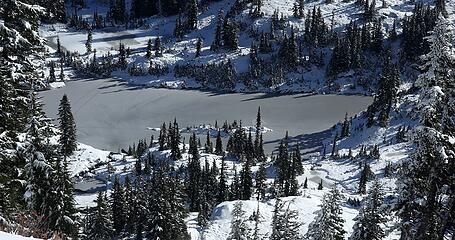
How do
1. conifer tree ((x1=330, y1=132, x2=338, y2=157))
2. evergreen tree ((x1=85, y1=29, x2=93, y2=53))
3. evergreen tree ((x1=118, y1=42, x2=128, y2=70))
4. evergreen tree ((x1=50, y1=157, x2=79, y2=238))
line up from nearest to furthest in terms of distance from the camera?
1. evergreen tree ((x1=50, y1=157, x2=79, y2=238))
2. conifer tree ((x1=330, y1=132, x2=338, y2=157))
3. evergreen tree ((x1=118, y1=42, x2=128, y2=70))
4. evergreen tree ((x1=85, y1=29, x2=93, y2=53))

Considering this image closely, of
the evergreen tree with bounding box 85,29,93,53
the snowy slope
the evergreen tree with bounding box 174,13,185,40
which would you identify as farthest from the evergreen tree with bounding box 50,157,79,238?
the evergreen tree with bounding box 174,13,185,40

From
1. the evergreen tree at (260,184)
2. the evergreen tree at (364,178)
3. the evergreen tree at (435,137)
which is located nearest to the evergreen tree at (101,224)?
the evergreen tree at (260,184)

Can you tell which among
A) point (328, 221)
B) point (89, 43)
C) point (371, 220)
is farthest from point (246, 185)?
point (89, 43)

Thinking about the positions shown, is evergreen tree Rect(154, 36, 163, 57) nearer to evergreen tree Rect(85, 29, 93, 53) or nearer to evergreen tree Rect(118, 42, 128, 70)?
evergreen tree Rect(118, 42, 128, 70)

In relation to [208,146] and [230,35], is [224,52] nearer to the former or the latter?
[230,35]

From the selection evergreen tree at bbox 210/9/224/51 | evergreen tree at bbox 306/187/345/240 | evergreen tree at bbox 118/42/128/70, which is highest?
evergreen tree at bbox 210/9/224/51

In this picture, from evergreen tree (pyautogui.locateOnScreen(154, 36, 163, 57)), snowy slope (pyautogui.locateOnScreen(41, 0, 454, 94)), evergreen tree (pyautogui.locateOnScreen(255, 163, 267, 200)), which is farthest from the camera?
evergreen tree (pyautogui.locateOnScreen(154, 36, 163, 57))

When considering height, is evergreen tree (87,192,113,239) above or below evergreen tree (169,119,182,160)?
above

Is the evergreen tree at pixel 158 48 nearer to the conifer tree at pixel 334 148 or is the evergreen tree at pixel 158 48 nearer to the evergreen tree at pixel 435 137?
the conifer tree at pixel 334 148

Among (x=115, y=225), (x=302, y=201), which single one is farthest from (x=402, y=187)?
(x=115, y=225)

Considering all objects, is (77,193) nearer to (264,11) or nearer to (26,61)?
(26,61)
